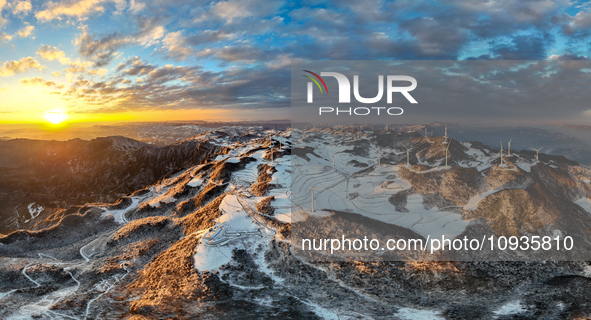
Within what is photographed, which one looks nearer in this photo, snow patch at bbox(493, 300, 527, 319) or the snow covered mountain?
snow patch at bbox(493, 300, 527, 319)

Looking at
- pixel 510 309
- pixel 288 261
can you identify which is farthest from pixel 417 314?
pixel 288 261

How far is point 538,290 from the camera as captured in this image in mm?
35406

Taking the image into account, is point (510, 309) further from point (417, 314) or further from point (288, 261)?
point (288, 261)

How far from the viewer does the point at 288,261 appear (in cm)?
4241

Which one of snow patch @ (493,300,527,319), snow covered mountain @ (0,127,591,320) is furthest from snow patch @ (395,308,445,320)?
snow patch @ (493,300,527,319)

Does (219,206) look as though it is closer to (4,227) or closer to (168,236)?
(168,236)

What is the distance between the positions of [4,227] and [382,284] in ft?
500

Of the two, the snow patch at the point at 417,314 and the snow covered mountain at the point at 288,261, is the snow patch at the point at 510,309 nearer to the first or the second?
the snow covered mountain at the point at 288,261

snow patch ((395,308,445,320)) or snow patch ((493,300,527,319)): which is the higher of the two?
snow patch ((493,300,527,319))

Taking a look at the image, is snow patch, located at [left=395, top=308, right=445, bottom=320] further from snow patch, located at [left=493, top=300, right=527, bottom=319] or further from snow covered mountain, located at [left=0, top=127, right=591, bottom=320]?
snow patch, located at [left=493, top=300, right=527, bottom=319]

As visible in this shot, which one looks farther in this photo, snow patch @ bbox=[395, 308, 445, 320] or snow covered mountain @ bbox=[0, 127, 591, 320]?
snow covered mountain @ bbox=[0, 127, 591, 320]

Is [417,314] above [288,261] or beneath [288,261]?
beneath

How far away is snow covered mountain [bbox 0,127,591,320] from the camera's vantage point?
1283 inches

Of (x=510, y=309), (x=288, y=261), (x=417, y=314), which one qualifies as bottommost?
(x=417, y=314)
